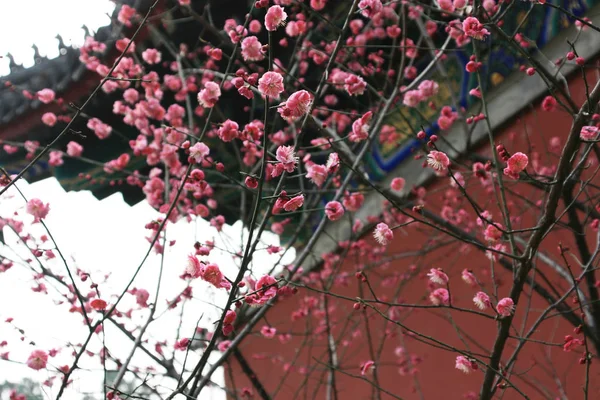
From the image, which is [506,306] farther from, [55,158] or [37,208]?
[55,158]

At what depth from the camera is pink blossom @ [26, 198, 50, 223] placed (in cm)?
258

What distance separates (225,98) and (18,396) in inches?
101

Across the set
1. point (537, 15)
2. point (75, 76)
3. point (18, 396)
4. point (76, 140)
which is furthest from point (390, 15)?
point (18, 396)

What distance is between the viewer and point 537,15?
4.13 metres

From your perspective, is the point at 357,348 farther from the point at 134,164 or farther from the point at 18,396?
the point at 18,396

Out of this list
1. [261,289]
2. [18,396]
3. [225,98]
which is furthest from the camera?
[225,98]

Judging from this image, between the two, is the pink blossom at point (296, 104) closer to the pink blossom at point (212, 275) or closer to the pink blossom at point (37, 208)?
the pink blossom at point (212, 275)

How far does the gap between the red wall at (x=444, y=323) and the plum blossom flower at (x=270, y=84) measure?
72.8 inches

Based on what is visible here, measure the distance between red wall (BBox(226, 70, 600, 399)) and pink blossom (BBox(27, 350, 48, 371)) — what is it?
1163mm

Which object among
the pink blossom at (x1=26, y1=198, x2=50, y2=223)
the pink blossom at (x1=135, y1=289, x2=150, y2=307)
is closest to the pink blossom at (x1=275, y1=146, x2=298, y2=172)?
the pink blossom at (x1=26, y1=198, x2=50, y2=223)

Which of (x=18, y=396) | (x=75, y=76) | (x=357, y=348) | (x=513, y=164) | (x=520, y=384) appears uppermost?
(x=75, y=76)

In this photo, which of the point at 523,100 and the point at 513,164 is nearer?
the point at 513,164

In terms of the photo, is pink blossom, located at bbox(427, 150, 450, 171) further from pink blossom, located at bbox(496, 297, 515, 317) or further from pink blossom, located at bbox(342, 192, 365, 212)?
pink blossom, located at bbox(342, 192, 365, 212)

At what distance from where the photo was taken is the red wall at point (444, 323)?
3645mm
